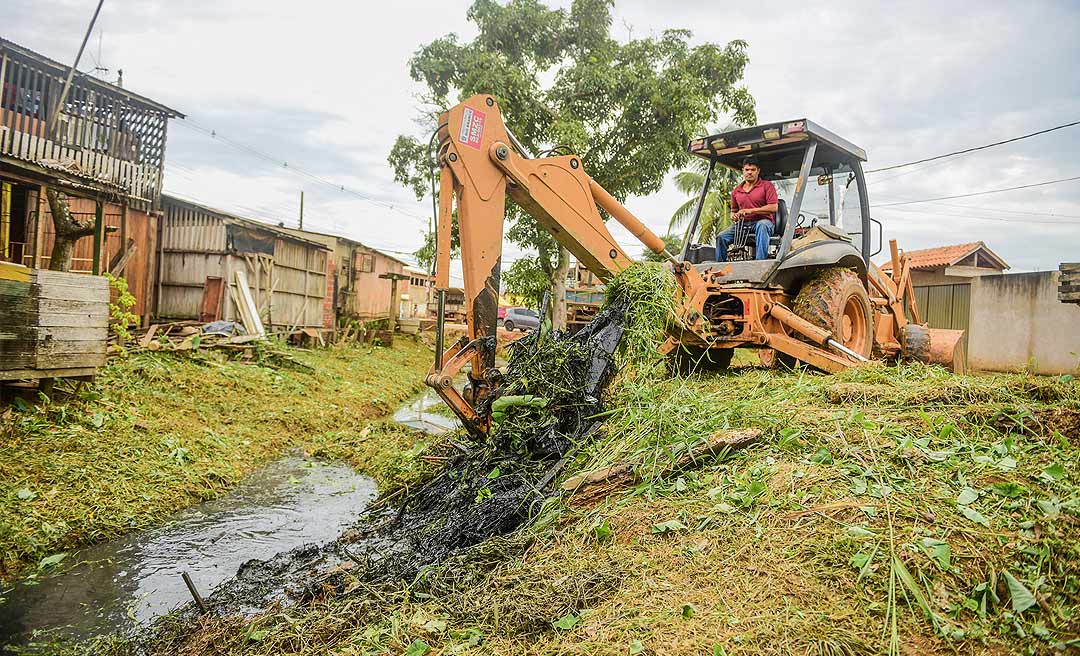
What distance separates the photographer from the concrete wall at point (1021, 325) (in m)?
13.9

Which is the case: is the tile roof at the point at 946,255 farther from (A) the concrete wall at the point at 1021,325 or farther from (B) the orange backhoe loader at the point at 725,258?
(B) the orange backhoe loader at the point at 725,258

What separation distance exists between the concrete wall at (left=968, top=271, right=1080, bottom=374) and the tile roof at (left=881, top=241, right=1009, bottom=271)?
6003 mm

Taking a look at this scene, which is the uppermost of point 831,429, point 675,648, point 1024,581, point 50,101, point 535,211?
point 50,101

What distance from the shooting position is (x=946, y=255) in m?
22.8

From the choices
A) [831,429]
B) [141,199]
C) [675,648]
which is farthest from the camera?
[141,199]

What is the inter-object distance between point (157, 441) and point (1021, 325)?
655 inches

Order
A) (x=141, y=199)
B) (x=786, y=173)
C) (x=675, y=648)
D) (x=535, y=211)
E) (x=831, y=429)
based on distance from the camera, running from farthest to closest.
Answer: (x=141, y=199) < (x=786, y=173) < (x=535, y=211) < (x=831, y=429) < (x=675, y=648)

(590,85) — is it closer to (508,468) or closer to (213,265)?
(213,265)

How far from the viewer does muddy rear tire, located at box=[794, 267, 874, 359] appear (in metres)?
6.34

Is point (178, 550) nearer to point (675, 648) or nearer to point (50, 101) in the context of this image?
point (675, 648)

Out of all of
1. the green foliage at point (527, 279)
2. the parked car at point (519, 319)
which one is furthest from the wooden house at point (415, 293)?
the green foliage at point (527, 279)

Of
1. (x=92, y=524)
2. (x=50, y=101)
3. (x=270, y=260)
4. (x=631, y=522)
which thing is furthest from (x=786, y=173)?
(x=50, y=101)

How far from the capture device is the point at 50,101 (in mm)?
13289

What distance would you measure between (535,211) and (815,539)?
3.47 metres
